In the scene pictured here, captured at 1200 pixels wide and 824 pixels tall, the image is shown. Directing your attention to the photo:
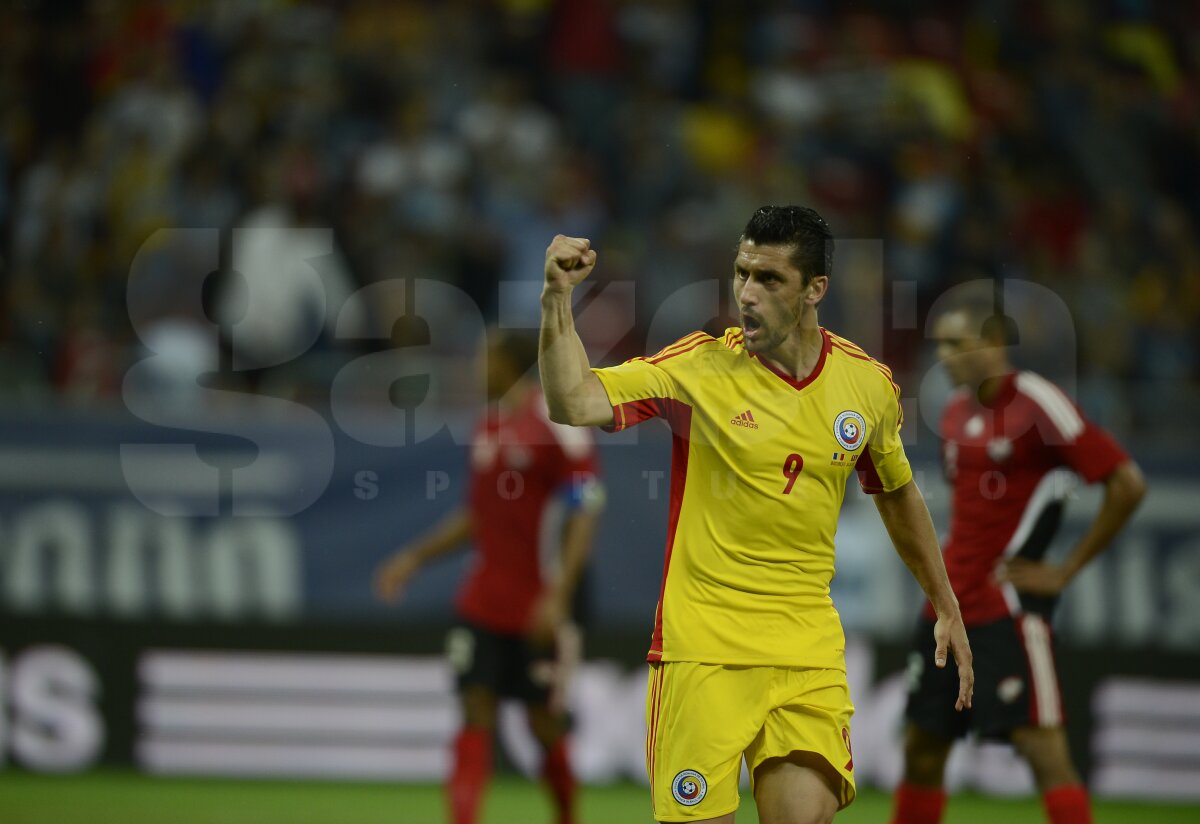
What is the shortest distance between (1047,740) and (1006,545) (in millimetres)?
791

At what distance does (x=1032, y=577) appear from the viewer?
21.7ft

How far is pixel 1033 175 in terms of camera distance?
12992 millimetres

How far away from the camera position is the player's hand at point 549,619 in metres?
7.77

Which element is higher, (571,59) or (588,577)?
(571,59)

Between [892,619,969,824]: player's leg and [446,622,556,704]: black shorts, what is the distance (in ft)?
6.54

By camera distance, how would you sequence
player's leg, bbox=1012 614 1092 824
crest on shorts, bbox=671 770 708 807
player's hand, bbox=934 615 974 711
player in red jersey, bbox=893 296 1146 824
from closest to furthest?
crest on shorts, bbox=671 770 708 807 < player's hand, bbox=934 615 974 711 < player's leg, bbox=1012 614 1092 824 < player in red jersey, bbox=893 296 1146 824

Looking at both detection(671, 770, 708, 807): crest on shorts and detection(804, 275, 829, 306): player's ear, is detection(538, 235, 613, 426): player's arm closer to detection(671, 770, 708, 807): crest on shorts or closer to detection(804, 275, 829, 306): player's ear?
detection(804, 275, 829, 306): player's ear

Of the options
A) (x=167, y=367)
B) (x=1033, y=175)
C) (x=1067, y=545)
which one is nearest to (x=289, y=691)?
(x=167, y=367)

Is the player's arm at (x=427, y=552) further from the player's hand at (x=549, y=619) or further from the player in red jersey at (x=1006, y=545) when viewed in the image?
the player in red jersey at (x=1006, y=545)

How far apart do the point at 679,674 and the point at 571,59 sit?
31.1 feet

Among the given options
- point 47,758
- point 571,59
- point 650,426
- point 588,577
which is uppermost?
point 571,59

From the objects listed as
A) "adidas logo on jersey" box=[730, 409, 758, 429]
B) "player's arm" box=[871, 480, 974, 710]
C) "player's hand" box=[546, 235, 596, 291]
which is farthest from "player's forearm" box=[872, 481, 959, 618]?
"player's hand" box=[546, 235, 596, 291]

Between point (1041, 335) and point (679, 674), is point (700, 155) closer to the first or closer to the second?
point (1041, 335)

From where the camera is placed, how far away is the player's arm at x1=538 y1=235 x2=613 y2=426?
4.25 metres
